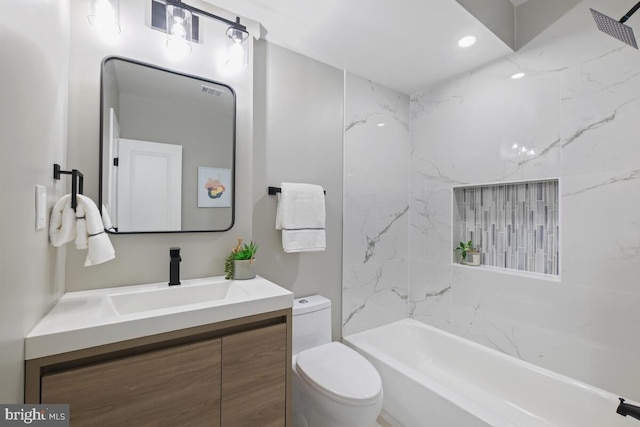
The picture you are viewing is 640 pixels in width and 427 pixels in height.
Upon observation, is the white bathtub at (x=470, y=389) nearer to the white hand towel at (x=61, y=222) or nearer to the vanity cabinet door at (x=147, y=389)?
the vanity cabinet door at (x=147, y=389)

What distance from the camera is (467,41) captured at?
184cm

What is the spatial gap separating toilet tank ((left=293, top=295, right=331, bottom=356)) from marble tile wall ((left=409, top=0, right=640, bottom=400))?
1058 millimetres

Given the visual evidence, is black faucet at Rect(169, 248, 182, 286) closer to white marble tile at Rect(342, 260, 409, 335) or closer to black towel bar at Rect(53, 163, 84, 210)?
black towel bar at Rect(53, 163, 84, 210)

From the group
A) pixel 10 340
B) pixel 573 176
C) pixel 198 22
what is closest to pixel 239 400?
pixel 10 340

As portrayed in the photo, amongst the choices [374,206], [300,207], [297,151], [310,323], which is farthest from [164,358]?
[374,206]

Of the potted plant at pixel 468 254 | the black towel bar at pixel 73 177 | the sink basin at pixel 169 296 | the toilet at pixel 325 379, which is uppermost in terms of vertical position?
the black towel bar at pixel 73 177

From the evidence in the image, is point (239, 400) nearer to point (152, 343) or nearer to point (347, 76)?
point (152, 343)

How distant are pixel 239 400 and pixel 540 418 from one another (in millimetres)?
1762

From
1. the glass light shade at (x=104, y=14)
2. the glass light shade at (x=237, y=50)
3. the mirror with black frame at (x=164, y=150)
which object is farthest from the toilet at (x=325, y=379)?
the glass light shade at (x=104, y=14)

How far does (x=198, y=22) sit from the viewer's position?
1574 mm

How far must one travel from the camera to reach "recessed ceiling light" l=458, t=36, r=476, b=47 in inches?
71.2

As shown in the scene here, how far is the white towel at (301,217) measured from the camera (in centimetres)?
180

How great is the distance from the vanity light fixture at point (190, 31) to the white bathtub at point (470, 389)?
2.04 m

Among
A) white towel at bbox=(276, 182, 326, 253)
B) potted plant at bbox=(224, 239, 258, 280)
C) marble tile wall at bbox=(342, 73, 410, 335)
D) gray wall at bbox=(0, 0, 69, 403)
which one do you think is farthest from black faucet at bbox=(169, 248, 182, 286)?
marble tile wall at bbox=(342, 73, 410, 335)
